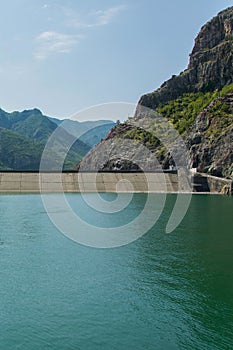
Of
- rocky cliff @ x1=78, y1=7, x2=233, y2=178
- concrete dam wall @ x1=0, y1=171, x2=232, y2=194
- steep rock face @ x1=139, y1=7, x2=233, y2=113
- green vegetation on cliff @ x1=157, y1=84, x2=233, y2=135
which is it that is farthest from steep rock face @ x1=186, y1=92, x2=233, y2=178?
steep rock face @ x1=139, y1=7, x2=233, y2=113

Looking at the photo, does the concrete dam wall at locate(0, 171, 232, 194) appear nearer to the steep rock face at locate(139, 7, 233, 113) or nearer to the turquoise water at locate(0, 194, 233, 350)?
the turquoise water at locate(0, 194, 233, 350)

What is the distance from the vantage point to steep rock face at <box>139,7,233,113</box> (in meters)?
126

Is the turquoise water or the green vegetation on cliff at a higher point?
the green vegetation on cliff

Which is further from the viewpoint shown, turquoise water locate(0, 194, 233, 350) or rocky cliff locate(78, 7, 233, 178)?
rocky cliff locate(78, 7, 233, 178)

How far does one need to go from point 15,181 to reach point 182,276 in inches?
2549

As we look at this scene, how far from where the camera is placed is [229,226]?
42906mm

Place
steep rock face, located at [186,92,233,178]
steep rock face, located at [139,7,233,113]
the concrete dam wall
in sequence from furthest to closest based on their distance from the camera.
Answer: steep rock face, located at [139,7,233,113]
steep rock face, located at [186,92,233,178]
the concrete dam wall

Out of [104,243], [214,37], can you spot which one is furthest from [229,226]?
[214,37]

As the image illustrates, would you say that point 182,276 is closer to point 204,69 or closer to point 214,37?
point 204,69

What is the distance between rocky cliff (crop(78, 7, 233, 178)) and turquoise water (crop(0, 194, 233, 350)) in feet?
187

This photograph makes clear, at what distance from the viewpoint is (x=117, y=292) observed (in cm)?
2242

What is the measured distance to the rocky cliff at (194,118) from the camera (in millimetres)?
93750

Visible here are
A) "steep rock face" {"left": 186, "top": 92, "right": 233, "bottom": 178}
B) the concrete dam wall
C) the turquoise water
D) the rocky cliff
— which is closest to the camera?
the turquoise water

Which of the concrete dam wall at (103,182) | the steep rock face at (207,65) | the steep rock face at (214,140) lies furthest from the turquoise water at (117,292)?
the steep rock face at (207,65)
